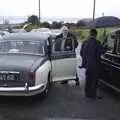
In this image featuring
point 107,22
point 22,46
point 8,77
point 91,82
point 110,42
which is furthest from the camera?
point 107,22

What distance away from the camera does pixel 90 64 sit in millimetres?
9312

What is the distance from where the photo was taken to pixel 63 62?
33.2ft

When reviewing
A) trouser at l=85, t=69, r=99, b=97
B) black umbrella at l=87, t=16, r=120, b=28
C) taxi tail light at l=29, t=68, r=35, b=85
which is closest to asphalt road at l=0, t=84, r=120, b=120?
trouser at l=85, t=69, r=99, b=97

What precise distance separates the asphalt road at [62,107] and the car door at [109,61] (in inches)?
17.9

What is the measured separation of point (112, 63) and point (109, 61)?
25cm

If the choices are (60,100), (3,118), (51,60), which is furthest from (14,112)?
(51,60)

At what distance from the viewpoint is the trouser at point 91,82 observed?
9414mm

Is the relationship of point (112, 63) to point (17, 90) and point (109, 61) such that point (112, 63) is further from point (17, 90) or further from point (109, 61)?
point (17, 90)

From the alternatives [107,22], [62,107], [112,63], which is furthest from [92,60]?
[107,22]

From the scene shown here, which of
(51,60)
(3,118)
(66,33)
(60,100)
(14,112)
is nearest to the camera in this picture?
(3,118)

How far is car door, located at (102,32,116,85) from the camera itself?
Answer: 9469 mm

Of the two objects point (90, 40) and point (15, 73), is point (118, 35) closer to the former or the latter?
point (90, 40)

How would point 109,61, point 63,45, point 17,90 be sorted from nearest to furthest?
point 17,90 → point 109,61 → point 63,45

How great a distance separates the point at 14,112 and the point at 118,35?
3649 millimetres
